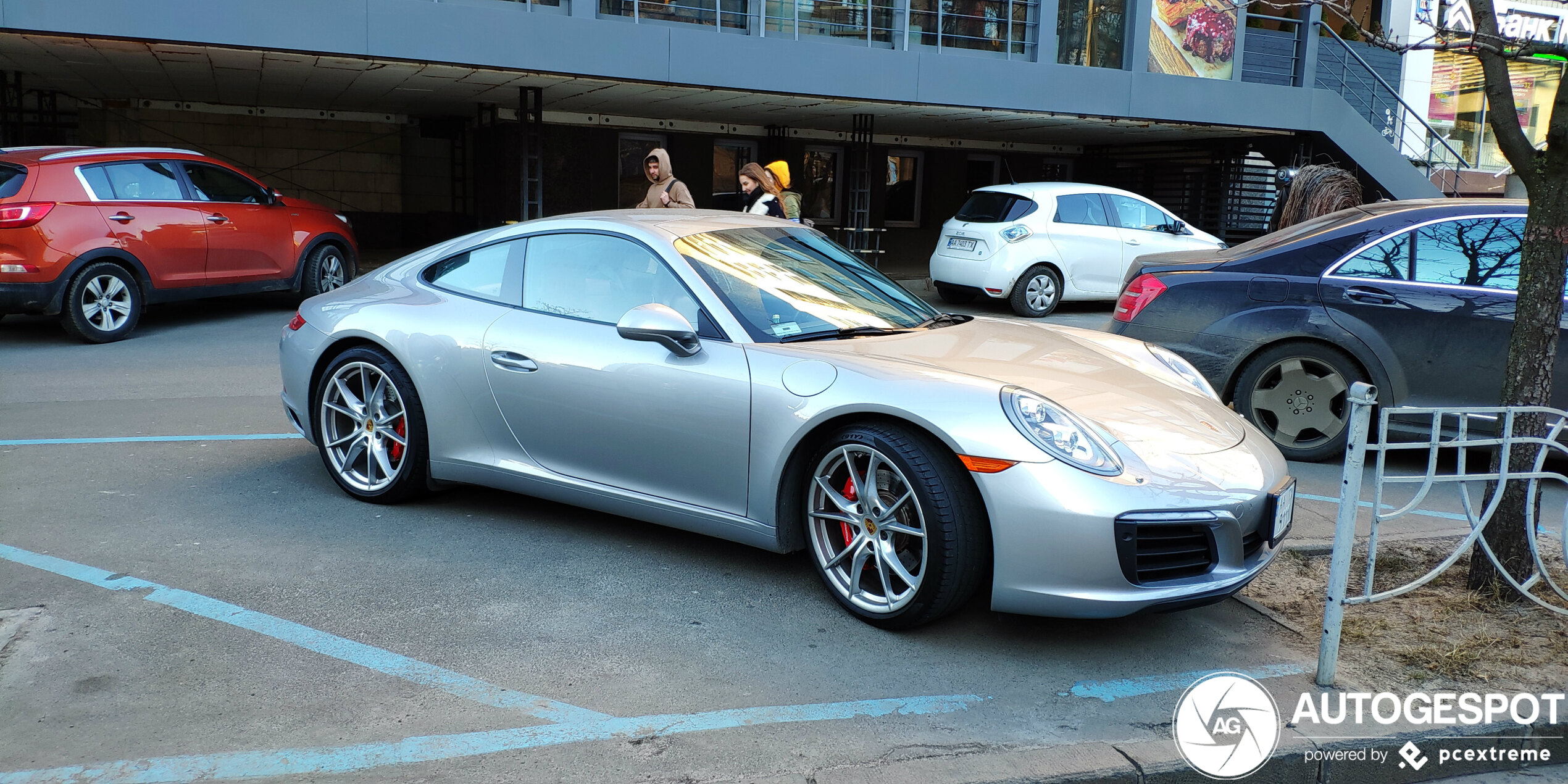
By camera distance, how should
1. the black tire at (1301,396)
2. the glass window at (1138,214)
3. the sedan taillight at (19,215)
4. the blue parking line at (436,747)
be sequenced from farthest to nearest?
the glass window at (1138,214) < the sedan taillight at (19,215) < the black tire at (1301,396) < the blue parking line at (436,747)

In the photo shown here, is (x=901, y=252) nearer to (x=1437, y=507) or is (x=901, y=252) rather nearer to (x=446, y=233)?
(x=446, y=233)

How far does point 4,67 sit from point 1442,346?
1571cm

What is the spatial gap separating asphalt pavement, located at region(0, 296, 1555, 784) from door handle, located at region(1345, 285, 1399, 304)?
59.8 inches

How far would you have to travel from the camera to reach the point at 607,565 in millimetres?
4492

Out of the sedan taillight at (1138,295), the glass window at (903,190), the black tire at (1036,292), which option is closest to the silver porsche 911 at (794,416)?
the sedan taillight at (1138,295)

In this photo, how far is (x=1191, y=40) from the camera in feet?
52.9

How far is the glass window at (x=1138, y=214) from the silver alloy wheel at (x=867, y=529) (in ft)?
35.6

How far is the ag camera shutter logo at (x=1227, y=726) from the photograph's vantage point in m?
3.03

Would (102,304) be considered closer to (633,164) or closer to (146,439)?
→ (146,439)

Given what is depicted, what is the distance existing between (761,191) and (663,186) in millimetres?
890

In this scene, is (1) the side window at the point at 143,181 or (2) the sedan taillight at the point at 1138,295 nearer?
(2) the sedan taillight at the point at 1138,295

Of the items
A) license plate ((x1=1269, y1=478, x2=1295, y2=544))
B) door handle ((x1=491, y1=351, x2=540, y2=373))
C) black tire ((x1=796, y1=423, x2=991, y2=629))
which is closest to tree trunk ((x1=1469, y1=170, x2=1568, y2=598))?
license plate ((x1=1269, y1=478, x2=1295, y2=544))

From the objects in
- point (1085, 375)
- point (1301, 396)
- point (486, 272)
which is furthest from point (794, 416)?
point (1301, 396)

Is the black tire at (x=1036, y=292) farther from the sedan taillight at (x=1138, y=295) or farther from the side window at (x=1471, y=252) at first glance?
the side window at (x=1471, y=252)
